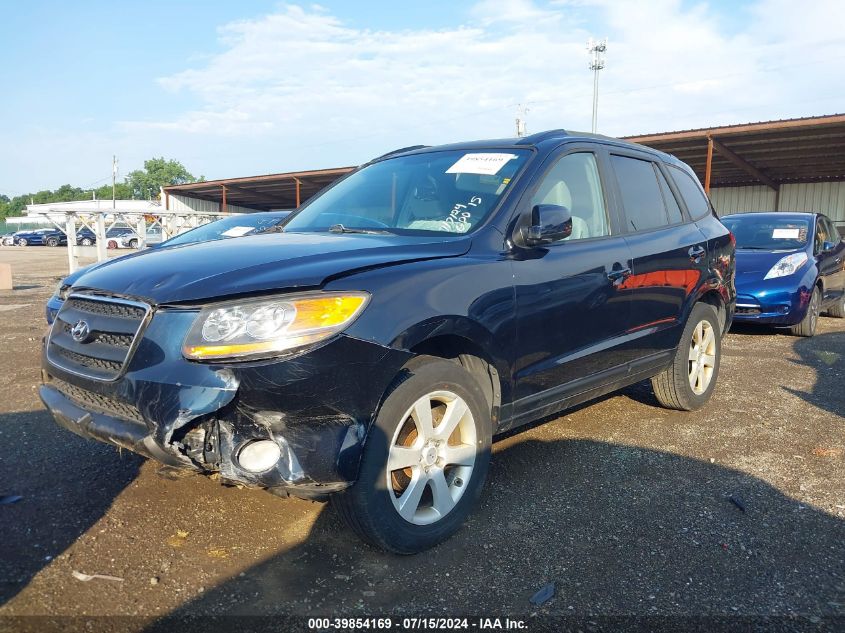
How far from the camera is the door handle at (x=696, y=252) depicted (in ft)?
15.2

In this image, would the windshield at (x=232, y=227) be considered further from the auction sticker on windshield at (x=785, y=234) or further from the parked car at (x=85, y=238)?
the parked car at (x=85, y=238)

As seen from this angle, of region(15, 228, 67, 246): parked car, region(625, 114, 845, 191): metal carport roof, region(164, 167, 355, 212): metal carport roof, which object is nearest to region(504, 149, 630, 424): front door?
region(625, 114, 845, 191): metal carport roof

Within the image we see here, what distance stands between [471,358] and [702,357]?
2598 mm

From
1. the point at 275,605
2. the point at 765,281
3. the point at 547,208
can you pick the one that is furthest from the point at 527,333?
the point at 765,281

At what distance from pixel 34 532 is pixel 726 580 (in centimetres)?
287

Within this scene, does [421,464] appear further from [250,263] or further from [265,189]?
[265,189]

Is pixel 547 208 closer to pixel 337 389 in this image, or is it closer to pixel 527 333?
pixel 527 333

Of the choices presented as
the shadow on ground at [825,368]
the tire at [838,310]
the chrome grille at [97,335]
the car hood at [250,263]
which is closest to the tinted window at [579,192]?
the car hood at [250,263]

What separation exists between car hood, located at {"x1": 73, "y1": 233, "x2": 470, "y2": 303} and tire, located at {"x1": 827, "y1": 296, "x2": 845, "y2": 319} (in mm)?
9093

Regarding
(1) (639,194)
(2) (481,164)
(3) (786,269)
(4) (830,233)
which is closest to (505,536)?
(2) (481,164)

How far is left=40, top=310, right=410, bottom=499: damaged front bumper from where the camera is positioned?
7.77 ft

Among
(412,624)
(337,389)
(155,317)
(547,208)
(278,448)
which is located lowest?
(412,624)

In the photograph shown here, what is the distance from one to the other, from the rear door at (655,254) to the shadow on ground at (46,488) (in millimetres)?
2997

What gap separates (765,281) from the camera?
8.01 metres
